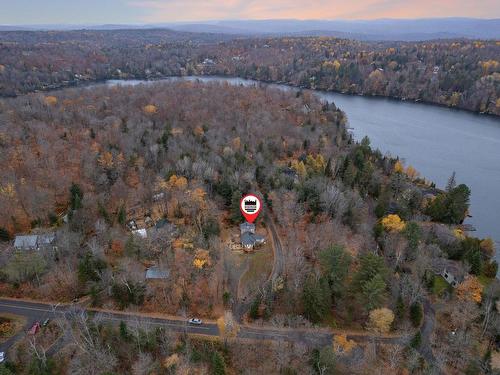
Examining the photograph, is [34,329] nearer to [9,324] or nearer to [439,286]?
[9,324]

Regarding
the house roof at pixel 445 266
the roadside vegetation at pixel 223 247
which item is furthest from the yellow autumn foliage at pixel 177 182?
the house roof at pixel 445 266

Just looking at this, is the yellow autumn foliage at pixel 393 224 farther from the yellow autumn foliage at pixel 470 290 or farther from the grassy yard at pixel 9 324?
the grassy yard at pixel 9 324

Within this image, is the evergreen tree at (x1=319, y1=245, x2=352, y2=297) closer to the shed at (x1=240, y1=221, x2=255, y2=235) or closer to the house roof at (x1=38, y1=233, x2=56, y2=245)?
the shed at (x1=240, y1=221, x2=255, y2=235)

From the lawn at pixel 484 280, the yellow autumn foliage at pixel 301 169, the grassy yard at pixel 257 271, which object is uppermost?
the yellow autumn foliage at pixel 301 169

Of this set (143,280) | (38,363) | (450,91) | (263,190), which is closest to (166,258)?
(143,280)

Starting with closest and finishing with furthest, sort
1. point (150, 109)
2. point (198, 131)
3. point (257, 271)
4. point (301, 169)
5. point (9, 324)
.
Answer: point (9, 324) → point (257, 271) → point (301, 169) → point (198, 131) → point (150, 109)

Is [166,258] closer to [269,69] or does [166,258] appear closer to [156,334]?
[156,334]

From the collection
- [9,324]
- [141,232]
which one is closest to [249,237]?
[141,232]
